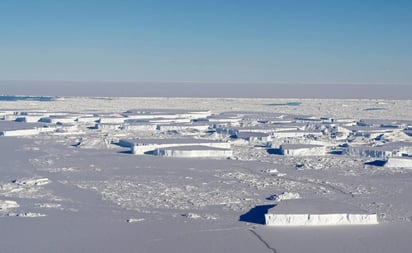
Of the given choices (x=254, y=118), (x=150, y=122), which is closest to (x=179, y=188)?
(x=150, y=122)

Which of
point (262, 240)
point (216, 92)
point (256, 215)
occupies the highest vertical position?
point (216, 92)

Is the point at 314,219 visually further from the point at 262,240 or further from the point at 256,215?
the point at 262,240

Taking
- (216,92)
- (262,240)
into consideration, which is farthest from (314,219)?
(216,92)

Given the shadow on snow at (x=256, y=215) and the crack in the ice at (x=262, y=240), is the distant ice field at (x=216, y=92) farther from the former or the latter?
the crack in the ice at (x=262, y=240)

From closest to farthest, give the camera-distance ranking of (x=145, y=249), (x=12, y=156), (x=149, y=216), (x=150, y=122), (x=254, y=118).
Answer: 1. (x=145, y=249)
2. (x=149, y=216)
3. (x=12, y=156)
4. (x=150, y=122)
5. (x=254, y=118)

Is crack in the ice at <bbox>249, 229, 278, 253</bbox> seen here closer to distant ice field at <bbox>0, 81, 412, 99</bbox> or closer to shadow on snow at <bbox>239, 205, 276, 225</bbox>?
A: shadow on snow at <bbox>239, 205, 276, 225</bbox>

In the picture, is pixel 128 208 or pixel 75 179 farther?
pixel 75 179

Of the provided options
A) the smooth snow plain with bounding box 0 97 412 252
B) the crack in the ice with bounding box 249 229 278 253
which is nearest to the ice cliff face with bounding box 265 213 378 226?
the smooth snow plain with bounding box 0 97 412 252

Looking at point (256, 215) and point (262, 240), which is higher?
point (256, 215)

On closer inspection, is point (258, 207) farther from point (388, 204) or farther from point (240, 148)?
point (240, 148)
